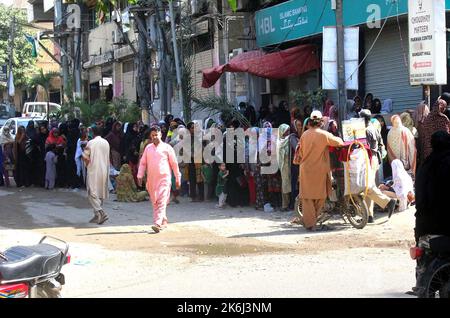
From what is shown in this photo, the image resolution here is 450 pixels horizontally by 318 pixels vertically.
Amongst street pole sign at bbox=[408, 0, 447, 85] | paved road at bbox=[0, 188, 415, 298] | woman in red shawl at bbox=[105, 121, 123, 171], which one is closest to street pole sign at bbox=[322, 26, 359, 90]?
street pole sign at bbox=[408, 0, 447, 85]

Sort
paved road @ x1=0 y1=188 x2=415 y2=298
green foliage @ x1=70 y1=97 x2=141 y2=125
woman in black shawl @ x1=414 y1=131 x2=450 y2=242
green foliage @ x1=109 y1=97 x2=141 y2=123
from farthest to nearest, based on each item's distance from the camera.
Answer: green foliage @ x1=70 y1=97 x2=141 y2=125 < green foliage @ x1=109 y1=97 x2=141 y2=123 < paved road @ x1=0 y1=188 x2=415 y2=298 < woman in black shawl @ x1=414 y1=131 x2=450 y2=242

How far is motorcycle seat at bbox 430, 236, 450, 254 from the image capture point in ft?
18.5

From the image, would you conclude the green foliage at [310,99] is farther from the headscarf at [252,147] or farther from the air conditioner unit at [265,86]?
the air conditioner unit at [265,86]

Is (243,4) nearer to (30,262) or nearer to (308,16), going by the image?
(308,16)

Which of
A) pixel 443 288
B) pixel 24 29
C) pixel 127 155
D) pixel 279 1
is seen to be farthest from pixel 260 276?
pixel 24 29

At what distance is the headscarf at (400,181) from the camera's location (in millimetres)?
11383

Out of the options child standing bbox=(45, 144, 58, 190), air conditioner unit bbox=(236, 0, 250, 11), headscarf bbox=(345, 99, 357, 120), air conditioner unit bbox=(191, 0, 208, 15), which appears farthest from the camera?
air conditioner unit bbox=(191, 0, 208, 15)

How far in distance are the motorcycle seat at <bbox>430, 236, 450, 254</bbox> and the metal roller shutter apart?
30.1 ft

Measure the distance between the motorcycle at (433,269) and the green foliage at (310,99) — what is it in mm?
8909

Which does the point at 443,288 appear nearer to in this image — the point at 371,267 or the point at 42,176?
the point at 371,267

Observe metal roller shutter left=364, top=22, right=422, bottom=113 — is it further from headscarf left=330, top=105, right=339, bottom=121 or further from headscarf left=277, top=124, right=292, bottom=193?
headscarf left=277, top=124, right=292, bottom=193

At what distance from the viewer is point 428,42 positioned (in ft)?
36.9

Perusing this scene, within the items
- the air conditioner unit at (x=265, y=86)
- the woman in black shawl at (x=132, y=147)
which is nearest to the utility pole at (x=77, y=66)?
the air conditioner unit at (x=265, y=86)

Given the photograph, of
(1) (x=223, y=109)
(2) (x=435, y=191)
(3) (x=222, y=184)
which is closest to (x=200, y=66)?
(1) (x=223, y=109)
